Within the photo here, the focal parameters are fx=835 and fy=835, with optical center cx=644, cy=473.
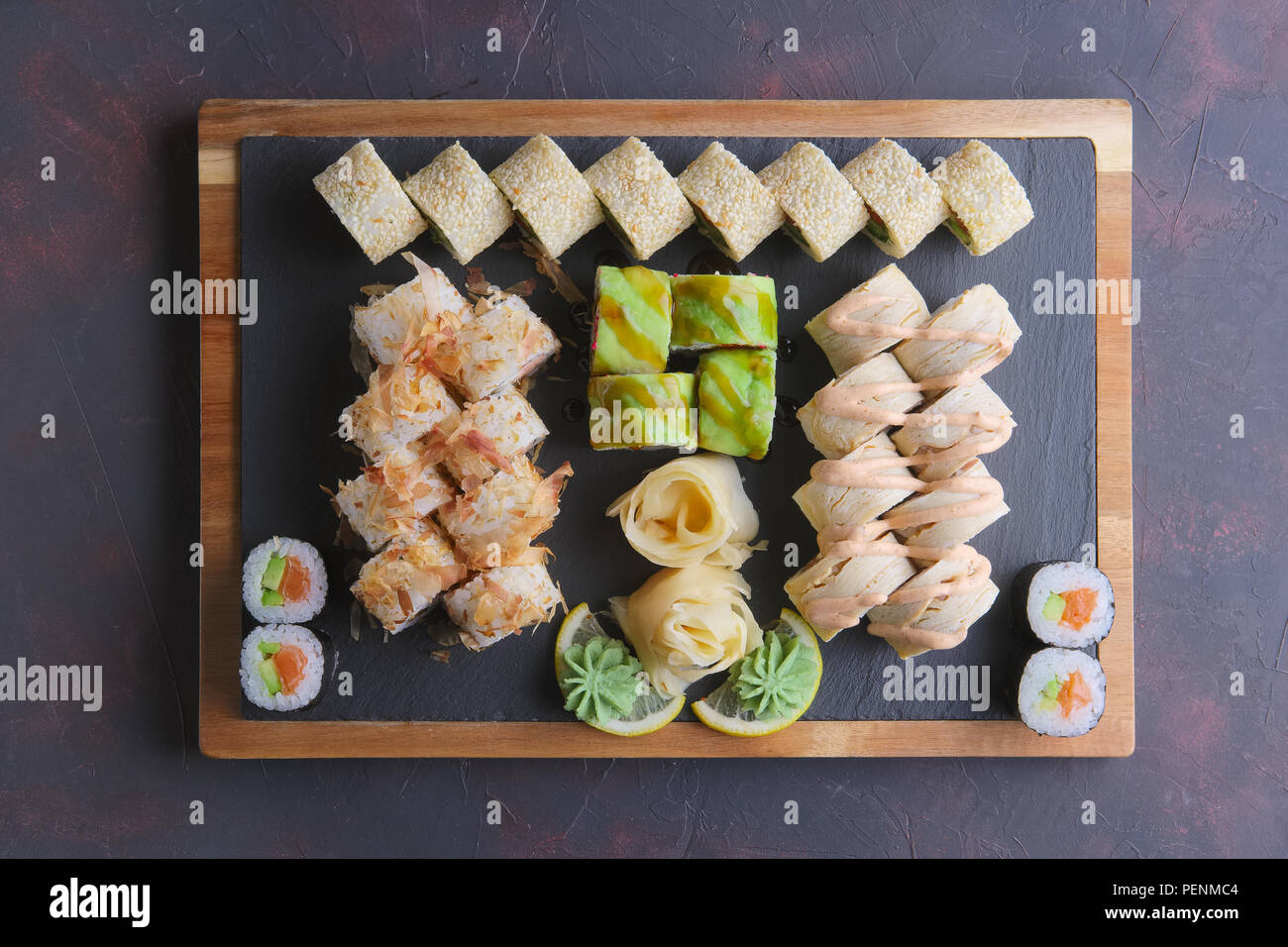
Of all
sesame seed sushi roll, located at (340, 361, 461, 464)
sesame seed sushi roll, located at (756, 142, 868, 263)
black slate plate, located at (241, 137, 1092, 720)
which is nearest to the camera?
sesame seed sushi roll, located at (340, 361, 461, 464)

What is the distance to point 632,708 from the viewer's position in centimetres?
231

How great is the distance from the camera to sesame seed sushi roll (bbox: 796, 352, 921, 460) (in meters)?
2.16

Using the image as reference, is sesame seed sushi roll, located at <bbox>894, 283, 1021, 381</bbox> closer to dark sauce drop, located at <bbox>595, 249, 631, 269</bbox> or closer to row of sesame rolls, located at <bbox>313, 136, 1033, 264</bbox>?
row of sesame rolls, located at <bbox>313, 136, 1033, 264</bbox>

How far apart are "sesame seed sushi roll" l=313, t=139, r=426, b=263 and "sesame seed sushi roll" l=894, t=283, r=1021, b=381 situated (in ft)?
4.61

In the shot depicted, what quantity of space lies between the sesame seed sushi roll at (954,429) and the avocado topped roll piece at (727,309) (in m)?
0.45

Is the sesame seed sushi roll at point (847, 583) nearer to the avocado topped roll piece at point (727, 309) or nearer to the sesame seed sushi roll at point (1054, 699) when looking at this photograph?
the sesame seed sushi roll at point (1054, 699)

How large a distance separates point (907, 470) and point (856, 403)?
0.75ft

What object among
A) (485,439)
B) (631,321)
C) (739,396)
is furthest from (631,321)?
(485,439)

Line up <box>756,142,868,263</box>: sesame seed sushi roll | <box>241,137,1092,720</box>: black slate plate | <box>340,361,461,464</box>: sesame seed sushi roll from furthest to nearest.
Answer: <box>241,137,1092,720</box>: black slate plate < <box>756,142,868,263</box>: sesame seed sushi roll < <box>340,361,461,464</box>: sesame seed sushi roll

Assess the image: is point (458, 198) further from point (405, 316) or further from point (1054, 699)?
point (1054, 699)

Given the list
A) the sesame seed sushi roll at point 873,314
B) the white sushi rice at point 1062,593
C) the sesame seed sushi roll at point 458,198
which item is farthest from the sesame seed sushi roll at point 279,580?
the white sushi rice at point 1062,593

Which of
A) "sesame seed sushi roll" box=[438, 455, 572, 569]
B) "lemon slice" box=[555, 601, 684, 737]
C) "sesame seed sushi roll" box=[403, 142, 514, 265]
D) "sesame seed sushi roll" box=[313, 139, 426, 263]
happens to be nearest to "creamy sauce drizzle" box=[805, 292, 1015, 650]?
"lemon slice" box=[555, 601, 684, 737]

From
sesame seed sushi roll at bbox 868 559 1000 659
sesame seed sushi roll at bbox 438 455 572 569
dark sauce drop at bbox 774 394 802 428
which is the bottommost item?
sesame seed sushi roll at bbox 868 559 1000 659

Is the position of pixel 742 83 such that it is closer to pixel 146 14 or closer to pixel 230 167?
pixel 230 167
